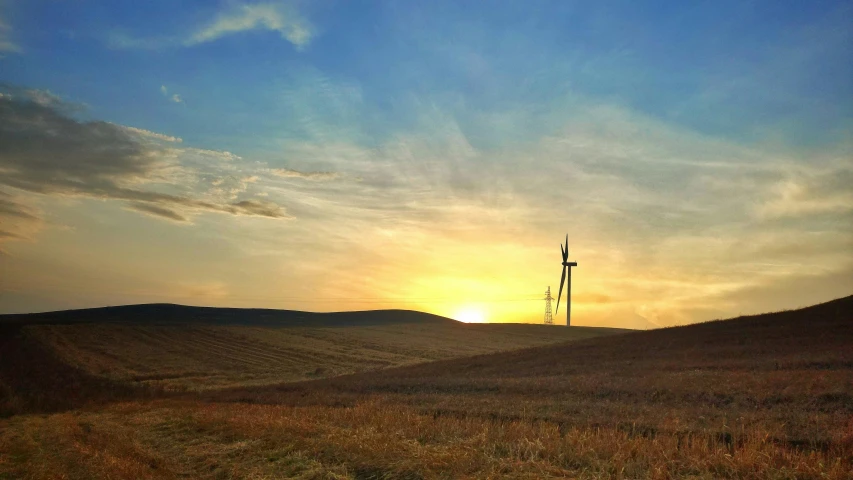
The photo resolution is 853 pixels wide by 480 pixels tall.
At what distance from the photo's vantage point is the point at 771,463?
32.9 ft

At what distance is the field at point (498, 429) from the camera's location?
10734mm

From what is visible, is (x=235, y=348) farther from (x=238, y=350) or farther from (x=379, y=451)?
(x=379, y=451)

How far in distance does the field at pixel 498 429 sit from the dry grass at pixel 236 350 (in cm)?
1224

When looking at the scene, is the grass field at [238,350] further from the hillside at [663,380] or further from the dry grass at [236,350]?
the hillside at [663,380]

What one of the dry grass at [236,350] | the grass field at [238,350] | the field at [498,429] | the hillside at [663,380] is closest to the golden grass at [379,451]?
the field at [498,429]

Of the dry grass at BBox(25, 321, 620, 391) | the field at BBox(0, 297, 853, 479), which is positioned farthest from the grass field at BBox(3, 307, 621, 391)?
the field at BBox(0, 297, 853, 479)

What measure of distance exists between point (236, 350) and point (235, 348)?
5.05ft

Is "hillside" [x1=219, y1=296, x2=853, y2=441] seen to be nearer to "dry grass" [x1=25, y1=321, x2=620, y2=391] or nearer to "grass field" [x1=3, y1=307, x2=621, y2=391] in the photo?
"dry grass" [x1=25, y1=321, x2=620, y2=391]

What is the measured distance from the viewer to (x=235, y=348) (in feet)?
195

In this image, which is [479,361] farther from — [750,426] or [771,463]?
[771,463]

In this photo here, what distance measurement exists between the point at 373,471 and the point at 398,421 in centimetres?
489

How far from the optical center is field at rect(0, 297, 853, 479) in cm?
1073

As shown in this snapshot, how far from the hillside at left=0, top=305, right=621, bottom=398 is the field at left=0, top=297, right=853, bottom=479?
479 inches

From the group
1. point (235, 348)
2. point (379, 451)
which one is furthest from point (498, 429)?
point (235, 348)
